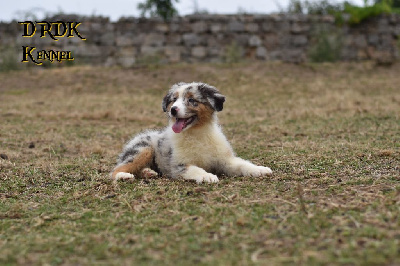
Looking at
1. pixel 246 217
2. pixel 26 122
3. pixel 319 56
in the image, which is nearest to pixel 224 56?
pixel 319 56

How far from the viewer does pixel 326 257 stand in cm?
331

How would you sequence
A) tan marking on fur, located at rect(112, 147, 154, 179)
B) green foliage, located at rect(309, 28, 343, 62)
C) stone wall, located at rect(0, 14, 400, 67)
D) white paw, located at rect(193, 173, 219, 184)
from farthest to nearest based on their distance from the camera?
stone wall, located at rect(0, 14, 400, 67) < green foliage, located at rect(309, 28, 343, 62) < tan marking on fur, located at rect(112, 147, 154, 179) < white paw, located at rect(193, 173, 219, 184)

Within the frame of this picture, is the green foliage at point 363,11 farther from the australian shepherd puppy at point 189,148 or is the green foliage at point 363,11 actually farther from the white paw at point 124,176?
the white paw at point 124,176

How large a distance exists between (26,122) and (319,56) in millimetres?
13511

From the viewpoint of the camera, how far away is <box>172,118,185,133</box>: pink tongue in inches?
240

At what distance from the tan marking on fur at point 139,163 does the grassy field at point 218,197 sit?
0.28 metres

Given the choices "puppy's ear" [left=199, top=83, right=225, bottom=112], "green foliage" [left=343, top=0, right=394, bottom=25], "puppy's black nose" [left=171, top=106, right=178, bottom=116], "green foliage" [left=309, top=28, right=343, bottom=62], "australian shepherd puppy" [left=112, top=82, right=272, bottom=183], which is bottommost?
"australian shepherd puppy" [left=112, top=82, right=272, bottom=183]

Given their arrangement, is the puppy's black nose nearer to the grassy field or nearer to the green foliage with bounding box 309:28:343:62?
the grassy field

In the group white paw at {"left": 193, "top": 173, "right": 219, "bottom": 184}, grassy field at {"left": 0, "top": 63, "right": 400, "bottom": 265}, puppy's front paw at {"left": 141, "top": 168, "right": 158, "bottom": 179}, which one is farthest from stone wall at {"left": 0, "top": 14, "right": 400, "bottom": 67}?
white paw at {"left": 193, "top": 173, "right": 219, "bottom": 184}

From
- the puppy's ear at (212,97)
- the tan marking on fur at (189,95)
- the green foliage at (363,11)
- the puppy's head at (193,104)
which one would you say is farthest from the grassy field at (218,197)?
the green foliage at (363,11)

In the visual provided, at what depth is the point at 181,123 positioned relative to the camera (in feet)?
20.1

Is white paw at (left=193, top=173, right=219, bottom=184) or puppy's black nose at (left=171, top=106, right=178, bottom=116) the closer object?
white paw at (left=193, top=173, right=219, bottom=184)

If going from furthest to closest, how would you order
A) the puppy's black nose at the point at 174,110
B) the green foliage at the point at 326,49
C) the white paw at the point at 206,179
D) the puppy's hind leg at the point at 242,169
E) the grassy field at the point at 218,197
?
the green foliage at the point at 326,49
the puppy's hind leg at the point at 242,169
the puppy's black nose at the point at 174,110
the white paw at the point at 206,179
the grassy field at the point at 218,197

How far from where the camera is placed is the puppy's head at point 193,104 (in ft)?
20.0
